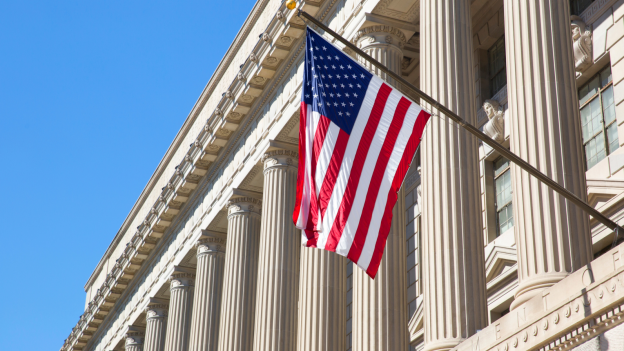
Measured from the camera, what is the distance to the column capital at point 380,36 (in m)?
27.5

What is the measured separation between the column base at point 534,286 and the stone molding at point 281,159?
18169 millimetres

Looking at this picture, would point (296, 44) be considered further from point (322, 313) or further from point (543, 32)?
point (543, 32)

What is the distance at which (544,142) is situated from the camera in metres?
17.9

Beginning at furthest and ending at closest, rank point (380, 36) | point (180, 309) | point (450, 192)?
point (180, 309), point (380, 36), point (450, 192)

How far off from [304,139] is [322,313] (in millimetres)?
12116

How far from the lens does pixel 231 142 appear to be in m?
39.8

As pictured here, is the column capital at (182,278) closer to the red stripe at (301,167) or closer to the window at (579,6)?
the window at (579,6)

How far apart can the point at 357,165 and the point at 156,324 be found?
34835 millimetres

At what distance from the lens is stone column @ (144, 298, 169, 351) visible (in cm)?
4831

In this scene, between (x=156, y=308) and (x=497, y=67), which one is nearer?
(x=497, y=67)

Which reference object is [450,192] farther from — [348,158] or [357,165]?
[348,158]

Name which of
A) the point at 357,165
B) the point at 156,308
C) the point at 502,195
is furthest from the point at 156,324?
the point at 357,165

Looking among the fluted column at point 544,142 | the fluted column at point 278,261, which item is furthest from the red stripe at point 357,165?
the fluted column at point 278,261

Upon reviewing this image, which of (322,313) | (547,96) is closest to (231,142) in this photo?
(322,313)
